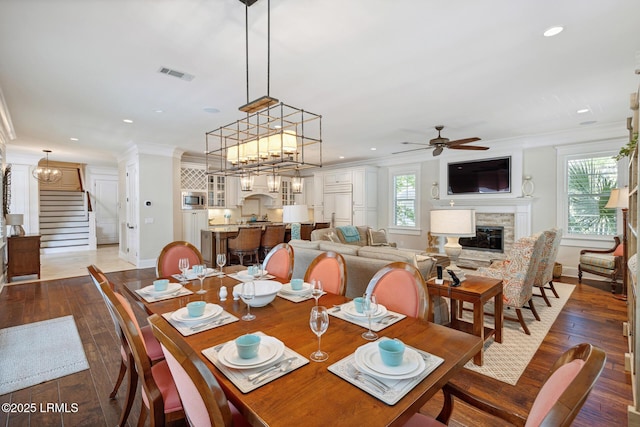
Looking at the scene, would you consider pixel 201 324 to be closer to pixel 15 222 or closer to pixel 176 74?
pixel 176 74

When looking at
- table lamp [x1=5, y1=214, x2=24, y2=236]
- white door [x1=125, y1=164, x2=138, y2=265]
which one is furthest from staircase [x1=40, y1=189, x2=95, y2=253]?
table lamp [x1=5, y1=214, x2=24, y2=236]

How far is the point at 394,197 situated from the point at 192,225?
525cm

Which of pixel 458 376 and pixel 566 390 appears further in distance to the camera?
pixel 458 376

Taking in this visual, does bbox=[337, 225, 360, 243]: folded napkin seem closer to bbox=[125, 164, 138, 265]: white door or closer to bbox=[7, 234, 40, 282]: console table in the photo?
bbox=[125, 164, 138, 265]: white door

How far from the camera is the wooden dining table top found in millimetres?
896

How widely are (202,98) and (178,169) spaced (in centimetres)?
381

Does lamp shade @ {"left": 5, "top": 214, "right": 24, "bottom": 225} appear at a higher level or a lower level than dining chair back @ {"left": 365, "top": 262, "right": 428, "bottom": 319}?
higher

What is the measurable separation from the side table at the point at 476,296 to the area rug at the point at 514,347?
8cm

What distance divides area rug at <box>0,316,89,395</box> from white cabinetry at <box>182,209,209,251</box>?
401 centimetres

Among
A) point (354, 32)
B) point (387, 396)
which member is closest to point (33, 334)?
point (387, 396)

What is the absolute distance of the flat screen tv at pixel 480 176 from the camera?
241 inches

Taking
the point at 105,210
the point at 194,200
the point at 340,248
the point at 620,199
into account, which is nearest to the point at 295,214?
the point at 340,248

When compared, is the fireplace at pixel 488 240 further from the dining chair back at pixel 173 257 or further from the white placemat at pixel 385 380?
the white placemat at pixel 385 380

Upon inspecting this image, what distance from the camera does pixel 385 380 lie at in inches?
41.2
